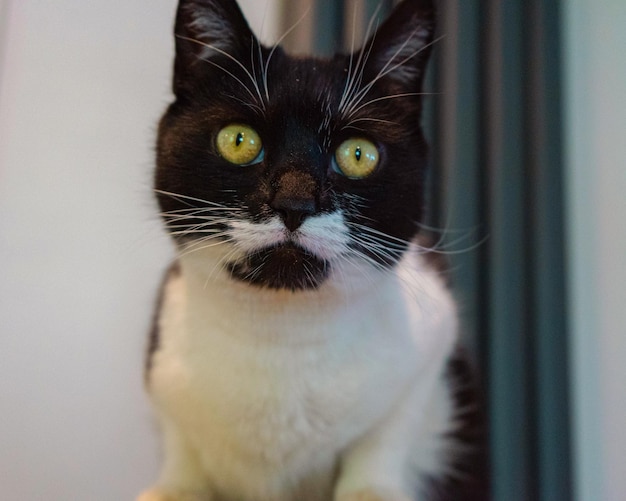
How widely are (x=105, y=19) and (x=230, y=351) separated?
794 mm

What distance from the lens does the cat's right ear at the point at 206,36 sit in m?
0.69

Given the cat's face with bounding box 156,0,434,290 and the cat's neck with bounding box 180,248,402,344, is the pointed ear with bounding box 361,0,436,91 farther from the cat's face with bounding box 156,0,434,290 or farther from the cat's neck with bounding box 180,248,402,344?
the cat's neck with bounding box 180,248,402,344

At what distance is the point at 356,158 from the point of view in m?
0.66

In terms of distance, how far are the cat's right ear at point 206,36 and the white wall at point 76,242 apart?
0.35 metres

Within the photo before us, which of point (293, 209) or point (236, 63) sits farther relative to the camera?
point (236, 63)

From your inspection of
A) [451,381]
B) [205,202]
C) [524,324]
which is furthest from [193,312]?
[524,324]

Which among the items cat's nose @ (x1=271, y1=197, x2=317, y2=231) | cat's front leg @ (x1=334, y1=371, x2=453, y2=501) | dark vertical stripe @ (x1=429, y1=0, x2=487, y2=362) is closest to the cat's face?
cat's nose @ (x1=271, y1=197, x2=317, y2=231)

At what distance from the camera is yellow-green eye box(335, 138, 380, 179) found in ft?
2.13

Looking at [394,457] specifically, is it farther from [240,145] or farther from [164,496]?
[240,145]

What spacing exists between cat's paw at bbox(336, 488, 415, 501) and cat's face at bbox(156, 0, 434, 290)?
0.30 metres

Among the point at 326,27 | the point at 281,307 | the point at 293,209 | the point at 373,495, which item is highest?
the point at 326,27

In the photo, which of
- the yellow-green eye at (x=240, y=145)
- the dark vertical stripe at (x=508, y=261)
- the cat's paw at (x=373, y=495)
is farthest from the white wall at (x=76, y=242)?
the dark vertical stripe at (x=508, y=261)

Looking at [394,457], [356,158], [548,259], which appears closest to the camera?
[356,158]

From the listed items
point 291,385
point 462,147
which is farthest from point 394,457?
point 462,147
